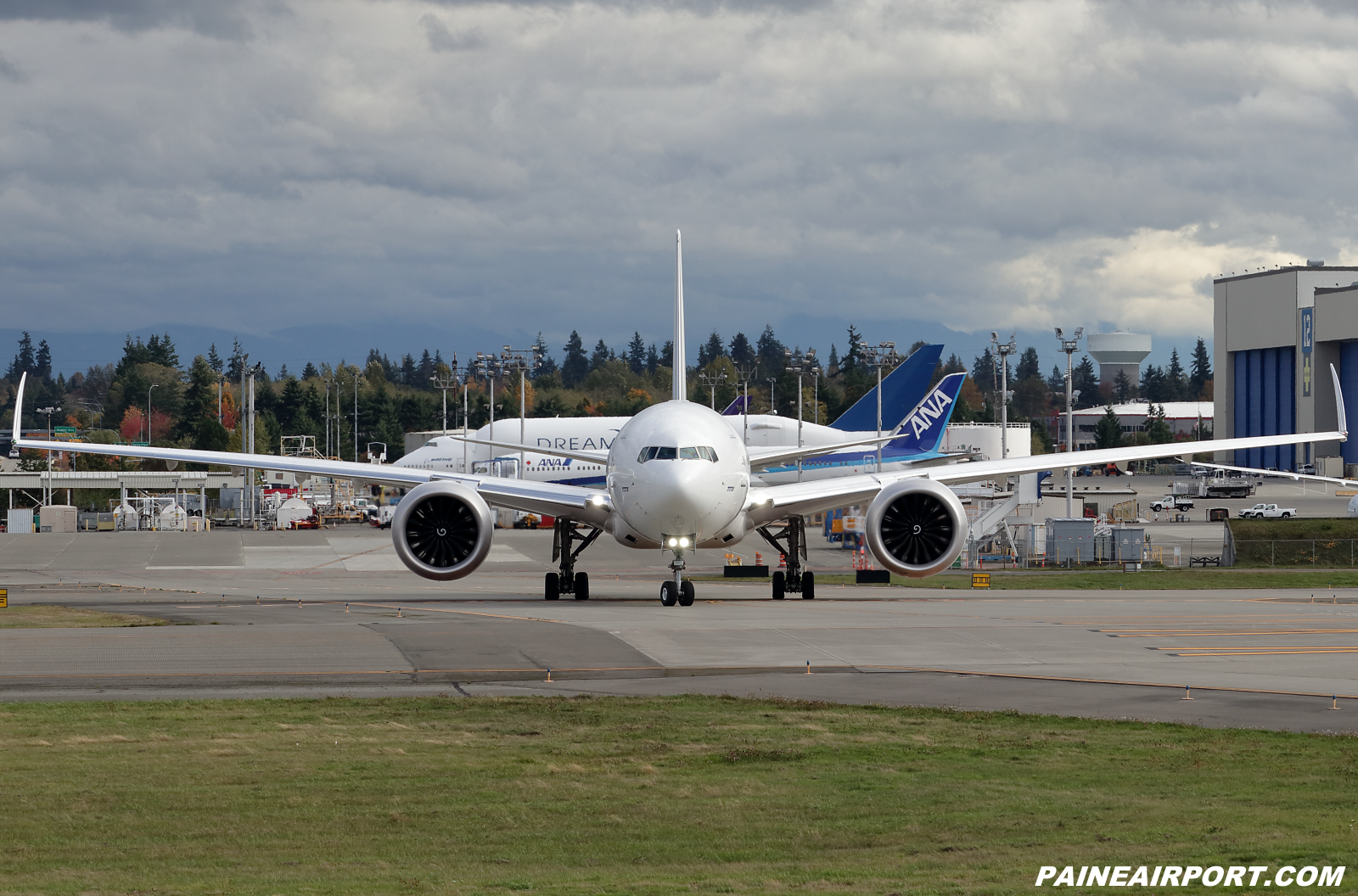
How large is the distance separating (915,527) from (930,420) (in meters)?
52.9

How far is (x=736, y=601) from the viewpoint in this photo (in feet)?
114

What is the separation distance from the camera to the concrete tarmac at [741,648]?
62.5ft

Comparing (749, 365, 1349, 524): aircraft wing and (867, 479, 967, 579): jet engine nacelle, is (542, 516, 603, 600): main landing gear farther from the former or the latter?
(867, 479, 967, 579): jet engine nacelle

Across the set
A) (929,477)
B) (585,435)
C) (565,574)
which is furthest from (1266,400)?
(565,574)

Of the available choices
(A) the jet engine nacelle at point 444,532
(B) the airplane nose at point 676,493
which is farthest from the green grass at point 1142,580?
(A) the jet engine nacelle at point 444,532

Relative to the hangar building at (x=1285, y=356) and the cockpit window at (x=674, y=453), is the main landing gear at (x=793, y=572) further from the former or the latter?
the hangar building at (x=1285, y=356)

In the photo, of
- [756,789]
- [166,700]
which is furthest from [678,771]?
[166,700]

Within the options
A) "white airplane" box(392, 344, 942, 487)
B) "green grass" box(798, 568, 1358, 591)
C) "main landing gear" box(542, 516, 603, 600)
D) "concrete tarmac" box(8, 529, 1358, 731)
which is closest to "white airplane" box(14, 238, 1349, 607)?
"main landing gear" box(542, 516, 603, 600)

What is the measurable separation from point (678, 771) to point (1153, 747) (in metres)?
5.22

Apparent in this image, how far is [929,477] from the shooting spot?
3419cm

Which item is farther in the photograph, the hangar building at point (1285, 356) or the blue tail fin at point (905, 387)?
the hangar building at point (1285, 356)

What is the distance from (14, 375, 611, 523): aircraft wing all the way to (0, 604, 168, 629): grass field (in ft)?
12.8

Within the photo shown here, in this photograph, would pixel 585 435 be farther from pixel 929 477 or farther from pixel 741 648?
pixel 741 648

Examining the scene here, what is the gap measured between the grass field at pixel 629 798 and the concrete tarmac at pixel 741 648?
2.02m
